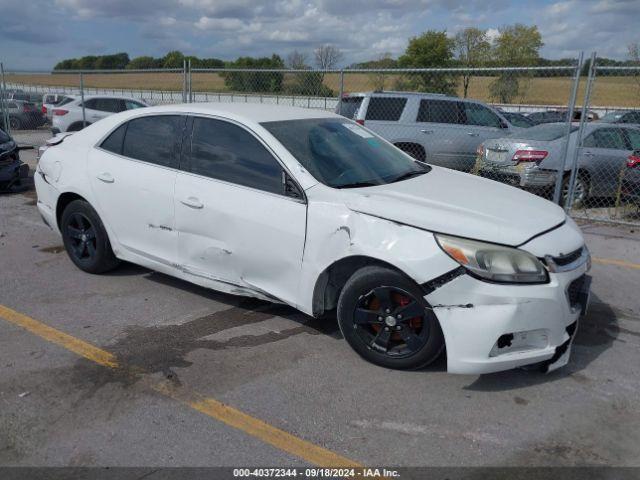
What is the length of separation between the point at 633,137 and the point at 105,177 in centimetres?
870

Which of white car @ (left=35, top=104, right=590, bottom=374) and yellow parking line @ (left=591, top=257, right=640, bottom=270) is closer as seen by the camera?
white car @ (left=35, top=104, right=590, bottom=374)

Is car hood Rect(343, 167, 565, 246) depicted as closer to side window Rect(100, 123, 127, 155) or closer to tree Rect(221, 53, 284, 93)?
side window Rect(100, 123, 127, 155)

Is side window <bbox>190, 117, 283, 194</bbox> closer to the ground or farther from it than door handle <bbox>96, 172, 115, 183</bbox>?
farther from it

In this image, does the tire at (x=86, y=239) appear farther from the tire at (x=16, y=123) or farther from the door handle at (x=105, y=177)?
the tire at (x=16, y=123)

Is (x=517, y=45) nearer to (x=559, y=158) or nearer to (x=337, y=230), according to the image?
(x=559, y=158)

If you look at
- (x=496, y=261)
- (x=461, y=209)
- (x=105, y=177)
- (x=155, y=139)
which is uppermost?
(x=155, y=139)

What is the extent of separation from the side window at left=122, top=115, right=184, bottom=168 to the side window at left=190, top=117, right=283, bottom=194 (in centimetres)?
19

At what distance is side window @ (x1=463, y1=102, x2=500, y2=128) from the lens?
1116cm

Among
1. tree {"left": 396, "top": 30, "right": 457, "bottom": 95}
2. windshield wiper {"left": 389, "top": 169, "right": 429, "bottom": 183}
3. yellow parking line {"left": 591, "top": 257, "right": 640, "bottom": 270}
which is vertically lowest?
yellow parking line {"left": 591, "top": 257, "right": 640, "bottom": 270}

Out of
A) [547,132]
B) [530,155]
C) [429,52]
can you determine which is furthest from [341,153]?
[429,52]

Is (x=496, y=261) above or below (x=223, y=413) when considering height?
above

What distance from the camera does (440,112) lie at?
1089 cm

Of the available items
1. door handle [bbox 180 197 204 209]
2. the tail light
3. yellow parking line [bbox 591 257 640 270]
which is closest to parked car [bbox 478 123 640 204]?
the tail light

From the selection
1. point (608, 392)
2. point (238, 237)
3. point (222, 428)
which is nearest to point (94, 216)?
point (238, 237)
